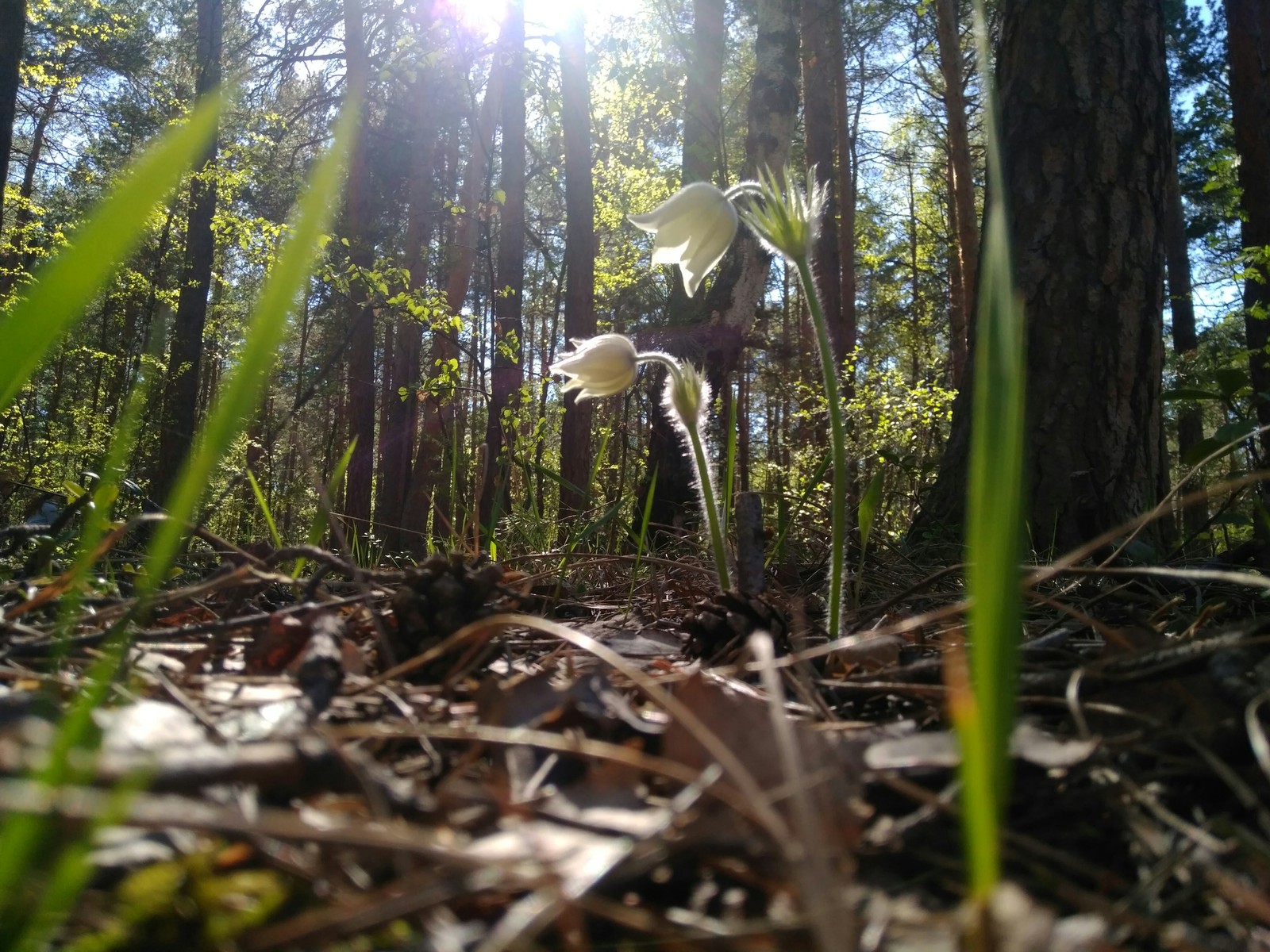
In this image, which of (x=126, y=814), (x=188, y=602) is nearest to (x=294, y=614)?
(x=188, y=602)

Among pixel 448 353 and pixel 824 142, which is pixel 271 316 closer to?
pixel 448 353

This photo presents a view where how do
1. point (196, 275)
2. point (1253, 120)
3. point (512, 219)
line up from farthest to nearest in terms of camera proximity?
1. point (196, 275)
2. point (512, 219)
3. point (1253, 120)

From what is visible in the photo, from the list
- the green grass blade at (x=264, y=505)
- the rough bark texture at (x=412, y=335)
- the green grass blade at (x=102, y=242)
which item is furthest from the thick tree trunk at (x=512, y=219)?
the green grass blade at (x=102, y=242)

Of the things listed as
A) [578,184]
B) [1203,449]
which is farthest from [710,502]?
[578,184]

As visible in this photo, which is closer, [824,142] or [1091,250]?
[1091,250]

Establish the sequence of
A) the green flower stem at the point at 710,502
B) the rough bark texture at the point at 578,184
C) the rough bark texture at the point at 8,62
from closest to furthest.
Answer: the green flower stem at the point at 710,502
the rough bark texture at the point at 8,62
the rough bark texture at the point at 578,184

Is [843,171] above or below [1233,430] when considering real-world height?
above

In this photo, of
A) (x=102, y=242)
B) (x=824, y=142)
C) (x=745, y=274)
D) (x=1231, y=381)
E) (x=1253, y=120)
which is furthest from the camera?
(x=824, y=142)

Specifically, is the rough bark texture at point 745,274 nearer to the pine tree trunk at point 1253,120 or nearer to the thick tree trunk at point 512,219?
the thick tree trunk at point 512,219
